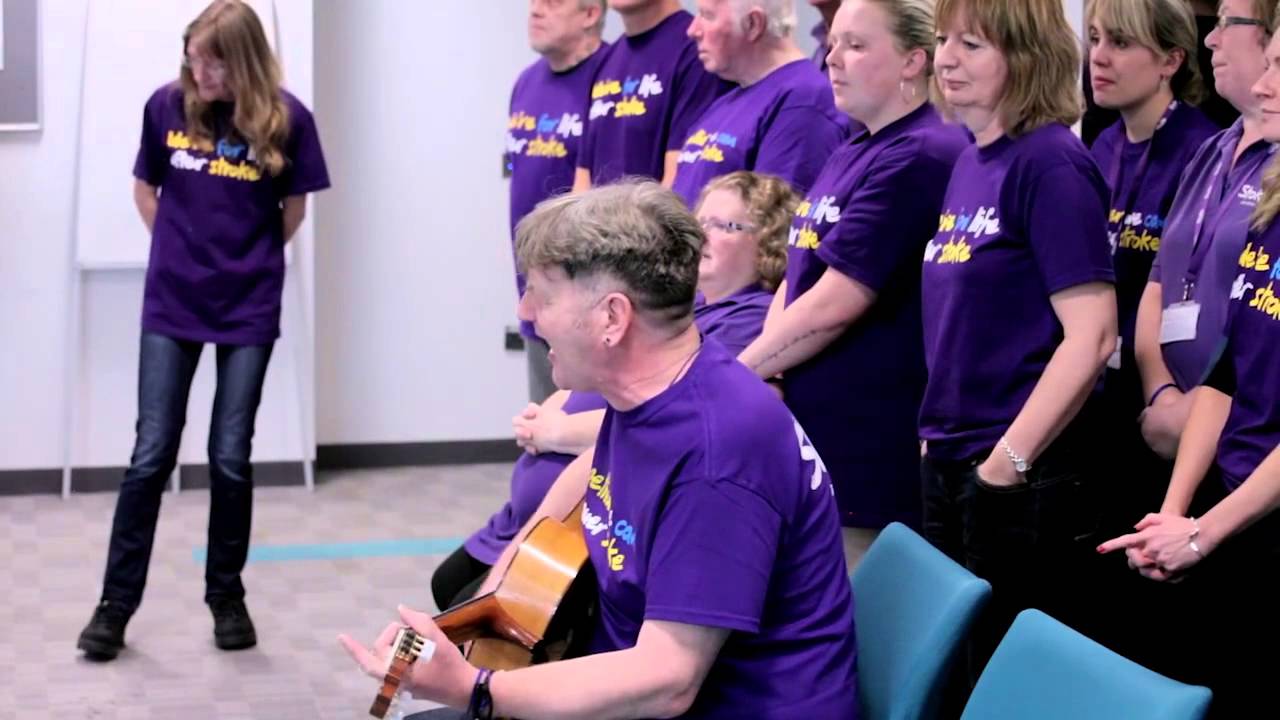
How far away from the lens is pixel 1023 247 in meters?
2.41

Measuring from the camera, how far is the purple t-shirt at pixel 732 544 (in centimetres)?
164

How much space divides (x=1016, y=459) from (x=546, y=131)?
201 cm

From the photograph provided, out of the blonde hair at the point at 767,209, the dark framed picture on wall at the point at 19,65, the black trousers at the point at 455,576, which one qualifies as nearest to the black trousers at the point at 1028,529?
the blonde hair at the point at 767,209

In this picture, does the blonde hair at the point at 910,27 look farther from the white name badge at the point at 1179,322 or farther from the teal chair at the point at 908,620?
the teal chair at the point at 908,620

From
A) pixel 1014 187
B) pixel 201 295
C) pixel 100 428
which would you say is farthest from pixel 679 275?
pixel 100 428

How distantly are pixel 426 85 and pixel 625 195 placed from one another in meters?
3.95

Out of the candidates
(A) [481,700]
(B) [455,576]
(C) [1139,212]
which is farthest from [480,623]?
(C) [1139,212]

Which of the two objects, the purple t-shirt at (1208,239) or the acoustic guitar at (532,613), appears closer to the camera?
the acoustic guitar at (532,613)

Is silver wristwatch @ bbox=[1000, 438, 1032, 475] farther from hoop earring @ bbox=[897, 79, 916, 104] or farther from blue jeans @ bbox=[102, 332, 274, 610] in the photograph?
blue jeans @ bbox=[102, 332, 274, 610]

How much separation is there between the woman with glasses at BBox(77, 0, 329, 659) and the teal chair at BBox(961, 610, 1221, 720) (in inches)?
93.6

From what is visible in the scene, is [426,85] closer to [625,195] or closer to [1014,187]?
[1014,187]

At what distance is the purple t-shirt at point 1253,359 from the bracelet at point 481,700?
3.58 feet

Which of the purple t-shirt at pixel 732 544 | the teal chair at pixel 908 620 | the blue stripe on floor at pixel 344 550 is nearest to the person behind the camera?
the purple t-shirt at pixel 732 544

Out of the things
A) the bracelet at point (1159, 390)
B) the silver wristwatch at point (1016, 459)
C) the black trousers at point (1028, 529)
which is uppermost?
the bracelet at point (1159, 390)
